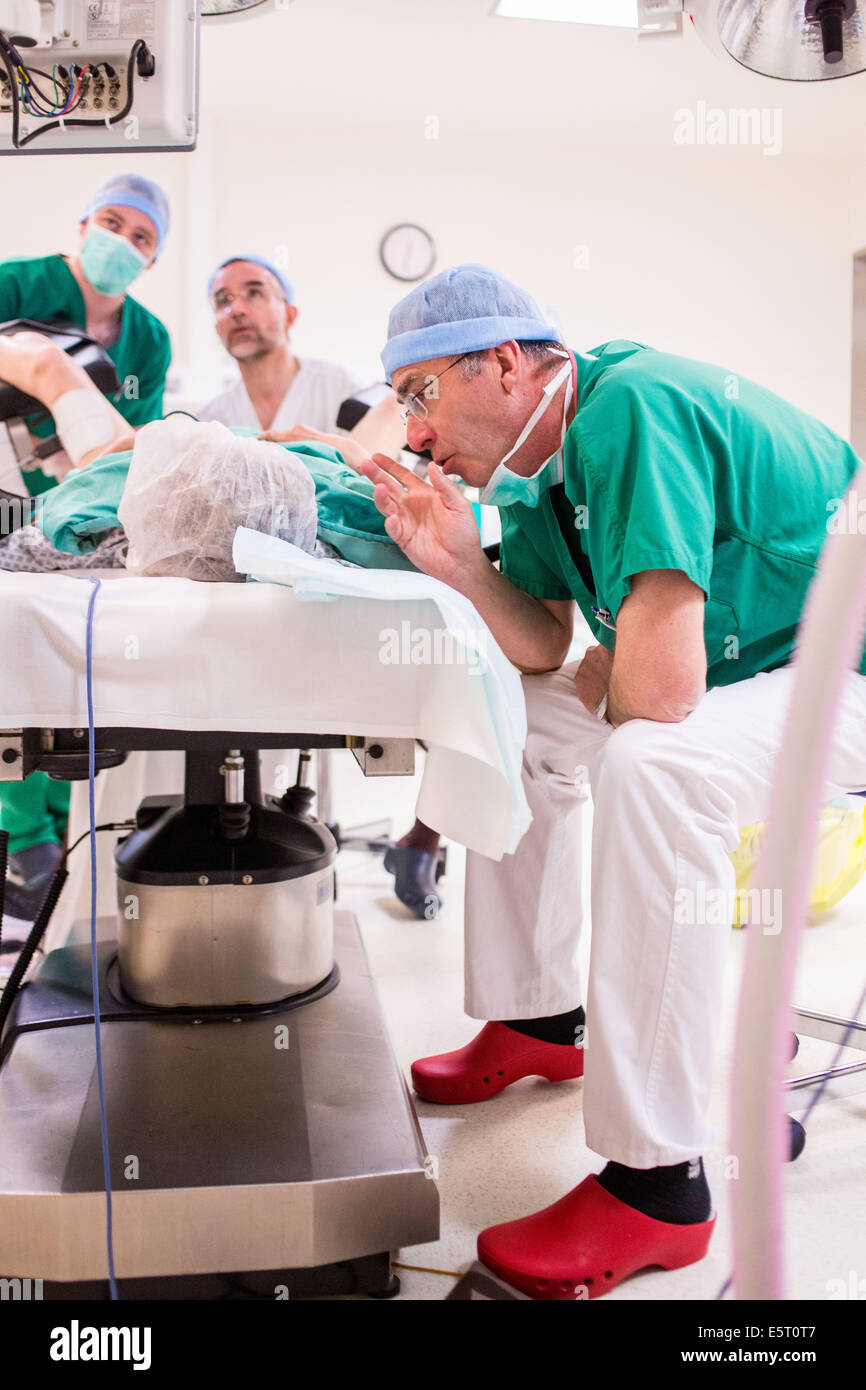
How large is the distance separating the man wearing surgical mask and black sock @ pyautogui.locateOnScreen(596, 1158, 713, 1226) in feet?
6.18

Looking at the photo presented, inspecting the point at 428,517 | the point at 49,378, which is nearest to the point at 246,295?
the point at 49,378

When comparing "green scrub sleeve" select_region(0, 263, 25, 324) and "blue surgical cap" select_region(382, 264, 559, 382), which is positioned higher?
"green scrub sleeve" select_region(0, 263, 25, 324)

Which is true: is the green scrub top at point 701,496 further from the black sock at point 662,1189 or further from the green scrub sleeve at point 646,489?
the black sock at point 662,1189

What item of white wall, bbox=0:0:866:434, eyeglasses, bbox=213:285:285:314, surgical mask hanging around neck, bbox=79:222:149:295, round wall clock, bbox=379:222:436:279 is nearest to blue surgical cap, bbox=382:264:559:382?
surgical mask hanging around neck, bbox=79:222:149:295

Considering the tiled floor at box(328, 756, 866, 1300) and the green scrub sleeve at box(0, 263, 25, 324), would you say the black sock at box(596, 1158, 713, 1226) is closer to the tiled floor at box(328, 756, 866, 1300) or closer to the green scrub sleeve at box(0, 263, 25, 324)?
the tiled floor at box(328, 756, 866, 1300)

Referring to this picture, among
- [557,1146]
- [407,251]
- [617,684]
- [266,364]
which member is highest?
[407,251]

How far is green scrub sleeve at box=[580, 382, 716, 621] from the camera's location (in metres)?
1.09

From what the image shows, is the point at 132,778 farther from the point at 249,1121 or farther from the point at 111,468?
the point at 249,1121

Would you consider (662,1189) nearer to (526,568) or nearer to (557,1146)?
(557,1146)

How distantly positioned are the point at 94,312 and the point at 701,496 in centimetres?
194

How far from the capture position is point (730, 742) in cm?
110

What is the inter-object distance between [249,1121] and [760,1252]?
66 centimetres

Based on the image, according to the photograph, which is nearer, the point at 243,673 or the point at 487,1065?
the point at 243,673

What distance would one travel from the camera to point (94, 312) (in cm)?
254
